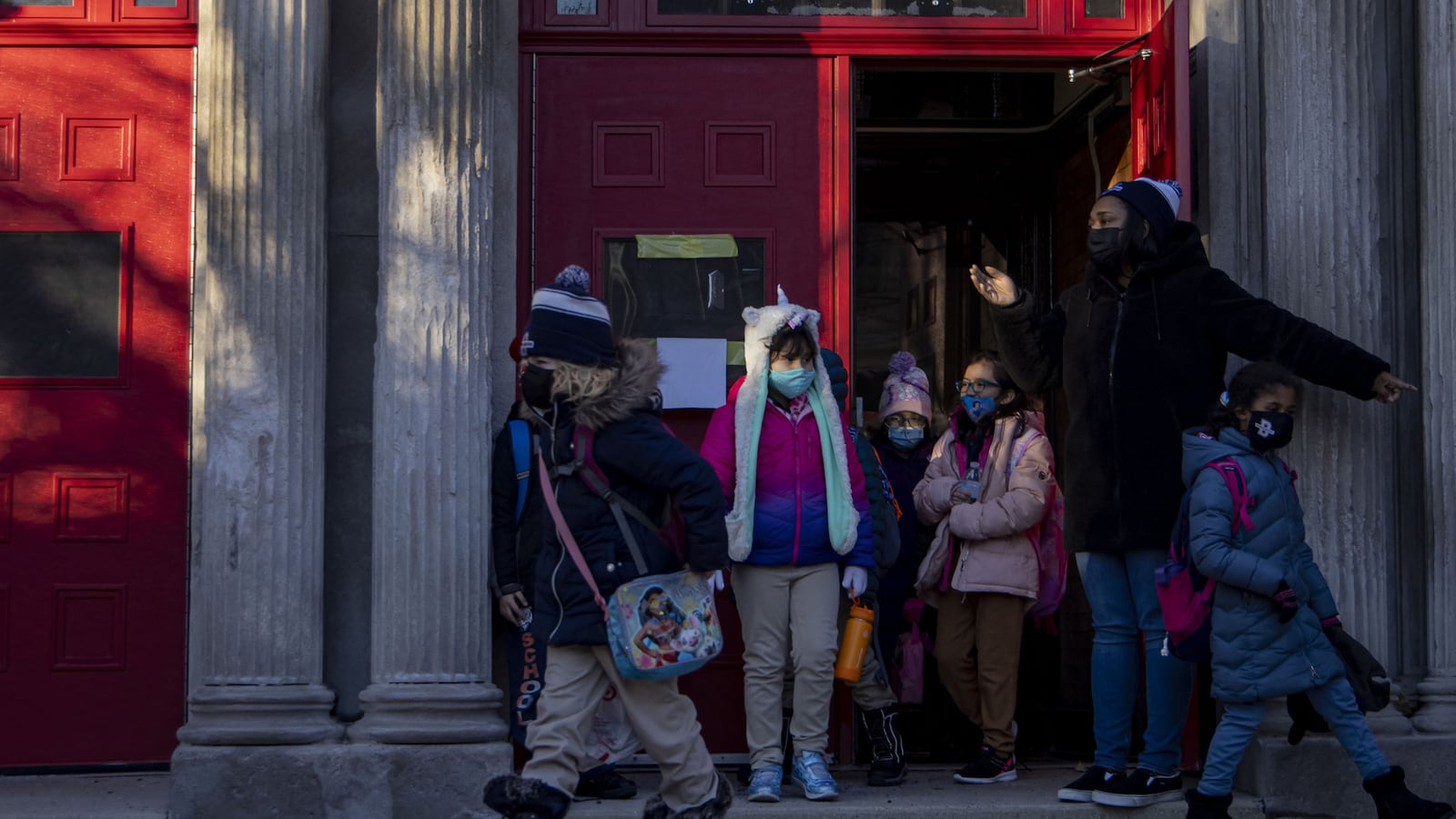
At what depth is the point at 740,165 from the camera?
7719 mm

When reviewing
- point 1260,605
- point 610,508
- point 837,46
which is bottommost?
point 1260,605

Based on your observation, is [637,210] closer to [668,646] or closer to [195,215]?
[195,215]

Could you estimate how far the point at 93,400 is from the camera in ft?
23.9

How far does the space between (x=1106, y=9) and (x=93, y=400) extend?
4.83m

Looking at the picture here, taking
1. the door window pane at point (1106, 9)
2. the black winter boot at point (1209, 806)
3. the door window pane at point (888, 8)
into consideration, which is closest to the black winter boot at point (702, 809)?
the black winter boot at point (1209, 806)

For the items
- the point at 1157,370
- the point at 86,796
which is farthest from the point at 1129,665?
the point at 86,796

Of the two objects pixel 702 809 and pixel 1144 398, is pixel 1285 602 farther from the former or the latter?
pixel 702 809

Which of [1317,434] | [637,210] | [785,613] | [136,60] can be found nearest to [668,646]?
[785,613]

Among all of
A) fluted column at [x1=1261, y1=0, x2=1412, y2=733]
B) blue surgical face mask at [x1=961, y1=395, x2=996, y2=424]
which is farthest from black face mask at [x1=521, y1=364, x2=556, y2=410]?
fluted column at [x1=1261, y1=0, x2=1412, y2=733]

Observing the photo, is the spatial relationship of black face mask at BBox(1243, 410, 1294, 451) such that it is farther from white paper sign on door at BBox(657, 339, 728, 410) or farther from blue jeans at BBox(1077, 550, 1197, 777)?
white paper sign on door at BBox(657, 339, 728, 410)

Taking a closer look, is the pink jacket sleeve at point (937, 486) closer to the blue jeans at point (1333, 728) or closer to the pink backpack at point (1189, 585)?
the pink backpack at point (1189, 585)

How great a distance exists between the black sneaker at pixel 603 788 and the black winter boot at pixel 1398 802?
2842 millimetres

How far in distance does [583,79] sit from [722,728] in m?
2.95

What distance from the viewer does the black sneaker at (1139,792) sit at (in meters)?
6.51
